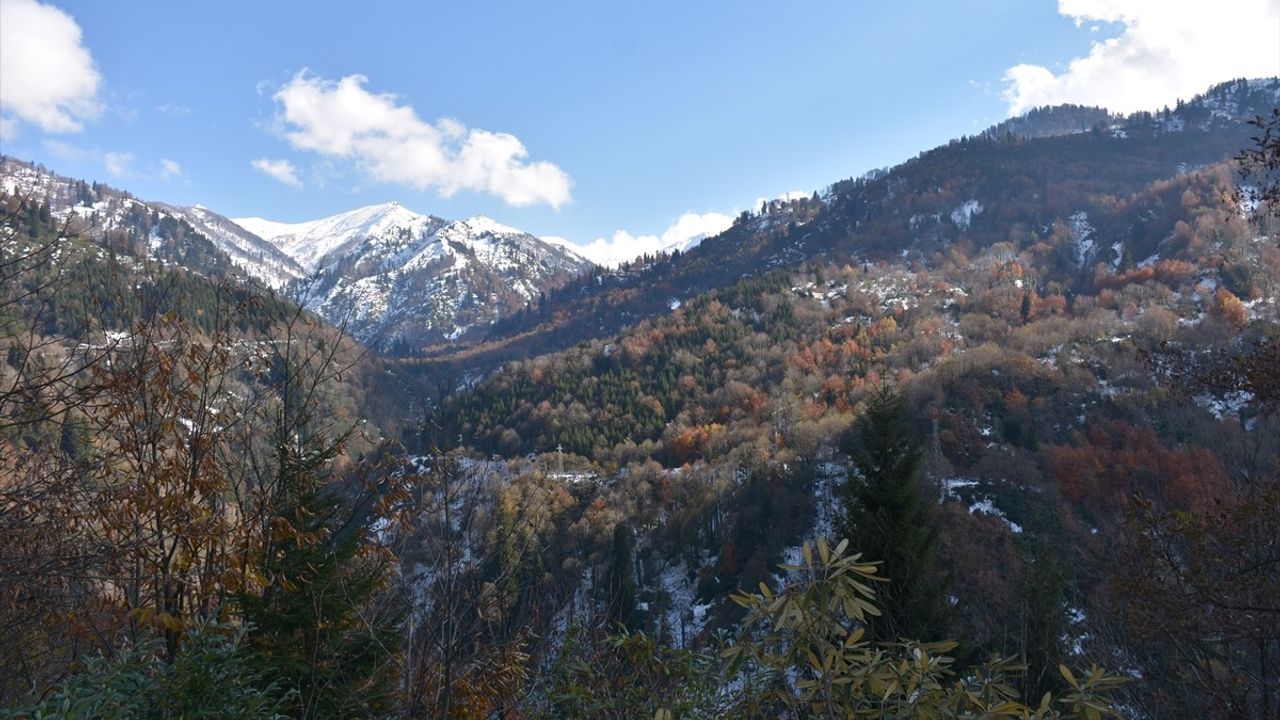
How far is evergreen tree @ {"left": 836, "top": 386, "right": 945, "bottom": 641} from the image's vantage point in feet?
35.0

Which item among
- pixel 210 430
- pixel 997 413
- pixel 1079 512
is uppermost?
pixel 210 430

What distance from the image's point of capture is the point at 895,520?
11.8 metres

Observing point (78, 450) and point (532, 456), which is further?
point (532, 456)

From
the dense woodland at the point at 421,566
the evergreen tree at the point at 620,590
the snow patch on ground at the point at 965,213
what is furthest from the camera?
the snow patch on ground at the point at 965,213

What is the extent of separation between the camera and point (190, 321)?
555 centimetres

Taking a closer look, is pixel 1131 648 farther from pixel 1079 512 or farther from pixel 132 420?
pixel 1079 512

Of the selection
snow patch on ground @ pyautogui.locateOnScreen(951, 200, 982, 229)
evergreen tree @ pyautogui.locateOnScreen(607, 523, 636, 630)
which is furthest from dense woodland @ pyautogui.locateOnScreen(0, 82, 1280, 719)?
snow patch on ground @ pyautogui.locateOnScreen(951, 200, 982, 229)

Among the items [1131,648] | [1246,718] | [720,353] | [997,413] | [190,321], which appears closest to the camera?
[1246,718]

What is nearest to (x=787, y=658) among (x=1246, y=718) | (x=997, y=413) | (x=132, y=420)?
(x=1246, y=718)

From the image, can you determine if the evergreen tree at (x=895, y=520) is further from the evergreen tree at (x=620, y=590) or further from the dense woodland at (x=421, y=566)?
the evergreen tree at (x=620, y=590)

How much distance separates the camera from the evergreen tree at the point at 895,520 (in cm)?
1066

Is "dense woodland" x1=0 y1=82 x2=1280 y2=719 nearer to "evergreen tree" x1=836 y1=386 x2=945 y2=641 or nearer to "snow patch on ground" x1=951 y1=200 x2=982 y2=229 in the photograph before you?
"evergreen tree" x1=836 y1=386 x2=945 y2=641

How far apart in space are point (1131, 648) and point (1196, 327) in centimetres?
9860

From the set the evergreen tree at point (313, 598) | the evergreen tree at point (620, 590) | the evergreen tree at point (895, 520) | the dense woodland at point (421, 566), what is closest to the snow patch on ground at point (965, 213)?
the dense woodland at point (421, 566)
